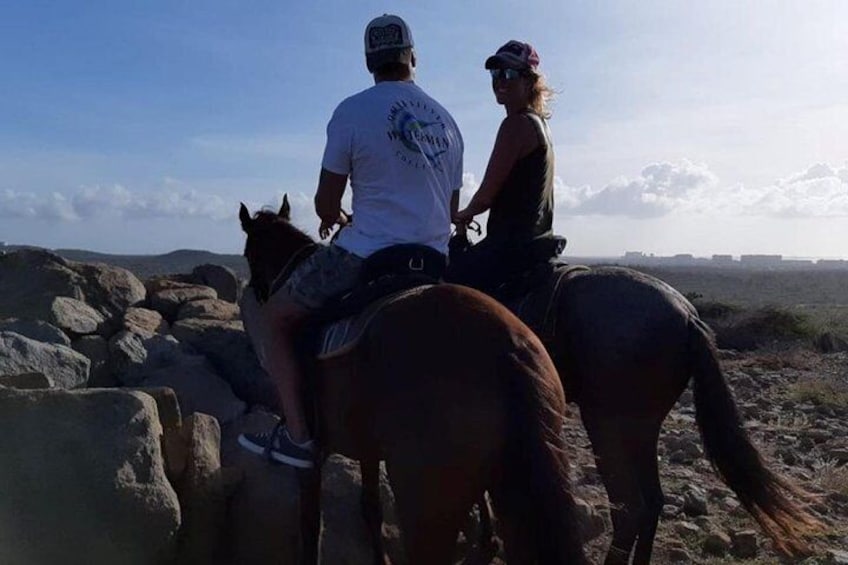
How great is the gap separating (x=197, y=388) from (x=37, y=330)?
1400 mm

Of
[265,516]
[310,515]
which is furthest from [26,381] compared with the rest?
[310,515]

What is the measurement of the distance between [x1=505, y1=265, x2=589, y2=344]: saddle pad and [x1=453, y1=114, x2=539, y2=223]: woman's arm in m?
0.68

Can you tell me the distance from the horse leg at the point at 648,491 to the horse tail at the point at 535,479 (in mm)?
2090

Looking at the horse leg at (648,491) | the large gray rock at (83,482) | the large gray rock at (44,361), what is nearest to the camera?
the large gray rock at (83,482)

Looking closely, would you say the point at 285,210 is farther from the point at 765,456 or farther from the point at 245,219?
the point at 765,456

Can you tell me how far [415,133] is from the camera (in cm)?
449

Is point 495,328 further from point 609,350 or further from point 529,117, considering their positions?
point 529,117

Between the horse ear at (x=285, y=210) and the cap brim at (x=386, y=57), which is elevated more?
the cap brim at (x=386, y=57)

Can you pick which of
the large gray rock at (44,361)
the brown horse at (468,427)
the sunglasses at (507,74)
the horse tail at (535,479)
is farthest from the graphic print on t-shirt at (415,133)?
the large gray rock at (44,361)

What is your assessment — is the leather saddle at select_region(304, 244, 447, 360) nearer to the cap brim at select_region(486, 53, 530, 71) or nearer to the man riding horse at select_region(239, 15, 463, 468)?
the man riding horse at select_region(239, 15, 463, 468)

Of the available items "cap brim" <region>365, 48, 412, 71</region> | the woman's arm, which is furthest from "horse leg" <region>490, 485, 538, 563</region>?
the woman's arm

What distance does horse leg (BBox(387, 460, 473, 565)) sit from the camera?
11.3 feet

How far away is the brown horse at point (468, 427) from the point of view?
3396mm

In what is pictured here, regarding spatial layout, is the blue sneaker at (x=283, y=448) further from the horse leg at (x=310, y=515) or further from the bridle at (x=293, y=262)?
the bridle at (x=293, y=262)
